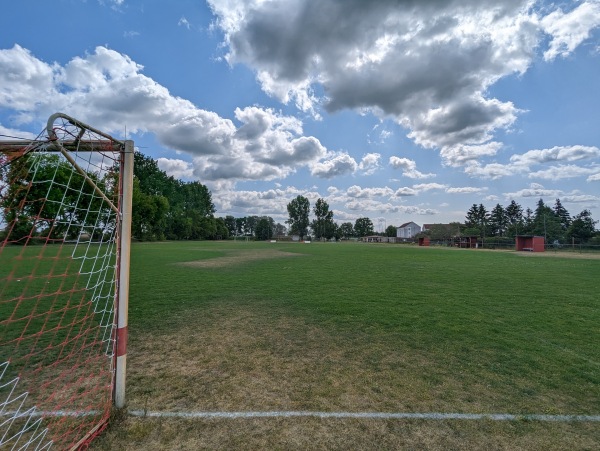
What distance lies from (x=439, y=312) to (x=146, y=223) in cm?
5863

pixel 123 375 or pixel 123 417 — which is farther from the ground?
pixel 123 375

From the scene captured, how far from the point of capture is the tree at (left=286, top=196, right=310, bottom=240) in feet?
402

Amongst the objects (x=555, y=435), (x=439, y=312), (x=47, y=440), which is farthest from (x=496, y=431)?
(x=439, y=312)

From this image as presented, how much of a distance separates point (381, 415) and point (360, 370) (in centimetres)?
104

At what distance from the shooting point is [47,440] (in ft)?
8.86

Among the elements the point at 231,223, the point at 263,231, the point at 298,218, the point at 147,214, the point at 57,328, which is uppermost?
the point at 298,218

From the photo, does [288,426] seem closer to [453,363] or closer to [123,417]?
[123,417]

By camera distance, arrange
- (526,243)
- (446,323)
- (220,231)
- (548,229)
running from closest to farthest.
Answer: (446,323) < (526,243) < (548,229) < (220,231)

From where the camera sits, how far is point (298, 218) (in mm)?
123125

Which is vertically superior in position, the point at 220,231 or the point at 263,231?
the point at 263,231

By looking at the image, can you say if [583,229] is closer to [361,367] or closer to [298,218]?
[361,367]

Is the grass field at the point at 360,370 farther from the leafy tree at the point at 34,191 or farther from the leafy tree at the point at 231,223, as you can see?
the leafy tree at the point at 231,223

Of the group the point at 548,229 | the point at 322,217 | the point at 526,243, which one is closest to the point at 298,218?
the point at 322,217

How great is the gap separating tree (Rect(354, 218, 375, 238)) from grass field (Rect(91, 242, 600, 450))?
430 feet
